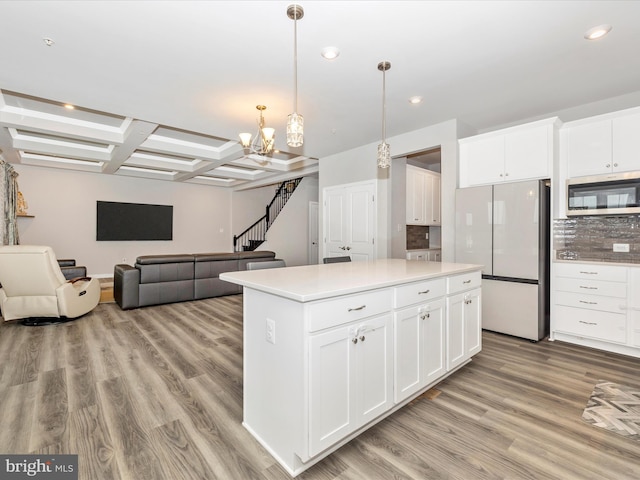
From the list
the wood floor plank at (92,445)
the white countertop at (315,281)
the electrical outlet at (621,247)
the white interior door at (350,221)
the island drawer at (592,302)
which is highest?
the white interior door at (350,221)

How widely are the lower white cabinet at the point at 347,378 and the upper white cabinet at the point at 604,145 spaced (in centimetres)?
324

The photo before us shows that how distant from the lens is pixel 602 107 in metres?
3.67

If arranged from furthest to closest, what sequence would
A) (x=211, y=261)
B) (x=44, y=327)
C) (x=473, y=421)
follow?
(x=211, y=261), (x=44, y=327), (x=473, y=421)

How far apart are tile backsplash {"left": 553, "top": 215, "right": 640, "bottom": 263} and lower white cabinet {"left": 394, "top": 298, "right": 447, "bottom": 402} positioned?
7.57 feet

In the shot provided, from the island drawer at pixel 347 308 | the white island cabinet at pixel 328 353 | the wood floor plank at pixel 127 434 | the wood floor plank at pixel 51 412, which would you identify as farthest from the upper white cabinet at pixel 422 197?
the wood floor plank at pixel 51 412

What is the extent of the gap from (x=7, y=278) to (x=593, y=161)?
7.05m

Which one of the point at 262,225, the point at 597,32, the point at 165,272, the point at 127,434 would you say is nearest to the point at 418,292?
the point at 127,434

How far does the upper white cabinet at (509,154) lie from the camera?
11.5ft

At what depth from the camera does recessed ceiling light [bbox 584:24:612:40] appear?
2338 millimetres

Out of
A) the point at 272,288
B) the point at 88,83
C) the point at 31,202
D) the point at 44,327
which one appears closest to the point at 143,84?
the point at 88,83

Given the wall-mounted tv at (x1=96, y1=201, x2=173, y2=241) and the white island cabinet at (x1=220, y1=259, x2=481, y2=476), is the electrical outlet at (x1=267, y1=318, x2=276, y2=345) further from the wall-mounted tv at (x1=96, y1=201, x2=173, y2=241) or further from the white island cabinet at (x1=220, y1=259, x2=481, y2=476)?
the wall-mounted tv at (x1=96, y1=201, x2=173, y2=241)

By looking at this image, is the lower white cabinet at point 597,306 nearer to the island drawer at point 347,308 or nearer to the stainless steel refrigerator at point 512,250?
the stainless steel refrigerator at point 512,250

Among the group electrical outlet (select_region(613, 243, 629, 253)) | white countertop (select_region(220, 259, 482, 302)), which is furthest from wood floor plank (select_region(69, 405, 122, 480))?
electrical outlet (select_region(613, 243, 629, 253))

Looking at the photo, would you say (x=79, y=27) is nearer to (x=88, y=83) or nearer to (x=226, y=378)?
(x=88, y=83)
